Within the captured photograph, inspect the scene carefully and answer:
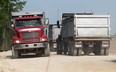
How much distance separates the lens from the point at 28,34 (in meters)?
29.0

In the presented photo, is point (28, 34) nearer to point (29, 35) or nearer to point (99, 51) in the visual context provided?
point (29, 35)

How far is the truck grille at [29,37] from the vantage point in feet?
95.0

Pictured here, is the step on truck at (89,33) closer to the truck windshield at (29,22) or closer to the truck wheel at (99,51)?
the truck wheel at (99,51)

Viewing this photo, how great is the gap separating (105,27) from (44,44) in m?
5.15

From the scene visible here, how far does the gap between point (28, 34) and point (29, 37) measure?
0.73 feet

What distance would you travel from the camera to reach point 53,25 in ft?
165

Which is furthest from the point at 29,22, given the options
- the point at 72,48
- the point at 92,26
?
the point at 92,26

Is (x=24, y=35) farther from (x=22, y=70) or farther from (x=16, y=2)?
(x=16, y=2)

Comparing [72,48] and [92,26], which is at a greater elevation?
[92,26]

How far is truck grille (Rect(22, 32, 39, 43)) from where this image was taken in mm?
28969

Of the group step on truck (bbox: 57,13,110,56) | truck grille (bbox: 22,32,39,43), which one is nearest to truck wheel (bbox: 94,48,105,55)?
step on truck (bbox: 57,13,110,56)

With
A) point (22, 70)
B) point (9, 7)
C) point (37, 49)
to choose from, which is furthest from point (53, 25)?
point (22, 70)

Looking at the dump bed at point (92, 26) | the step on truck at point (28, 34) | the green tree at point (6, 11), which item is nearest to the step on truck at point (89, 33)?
the dump bed at point (92, 26)

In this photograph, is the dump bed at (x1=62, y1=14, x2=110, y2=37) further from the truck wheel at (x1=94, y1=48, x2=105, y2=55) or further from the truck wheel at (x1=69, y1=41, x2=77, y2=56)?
the truck wheel at (x1=94, y1=48, x2=105, y2=55)
